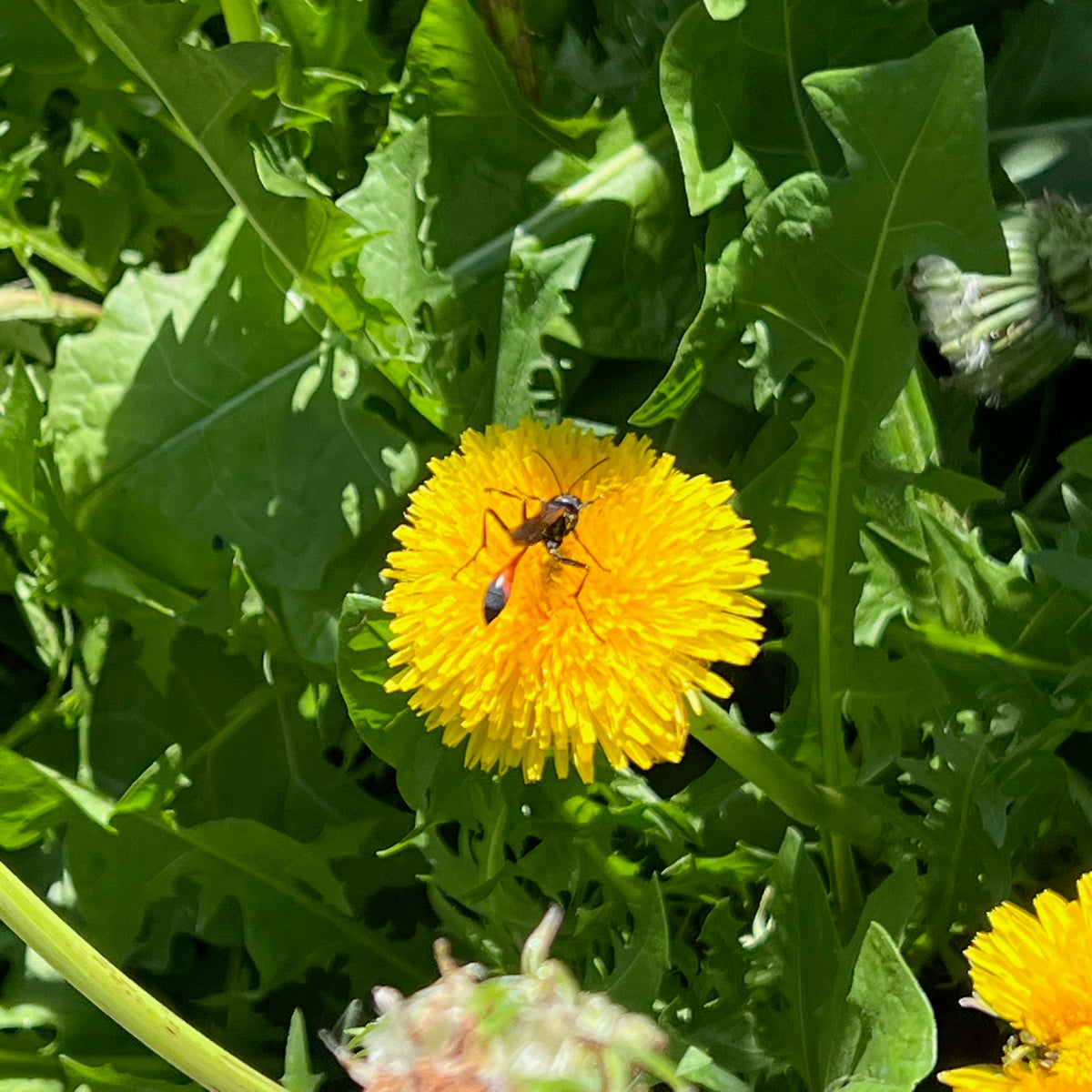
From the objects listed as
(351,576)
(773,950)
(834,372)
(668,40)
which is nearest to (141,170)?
(351,576)

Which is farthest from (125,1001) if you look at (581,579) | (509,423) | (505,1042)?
(509,423)

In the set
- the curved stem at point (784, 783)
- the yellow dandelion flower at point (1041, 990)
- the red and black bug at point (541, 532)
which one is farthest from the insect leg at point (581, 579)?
the yellow dandelion flower at point (1041, 990)

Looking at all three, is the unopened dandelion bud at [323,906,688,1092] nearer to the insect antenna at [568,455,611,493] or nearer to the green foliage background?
the green foliage background

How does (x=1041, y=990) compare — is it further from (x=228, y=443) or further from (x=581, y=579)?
(x=228, y=443)

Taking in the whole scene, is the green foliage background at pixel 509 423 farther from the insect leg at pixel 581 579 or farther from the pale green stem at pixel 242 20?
the insect leg at pixel 581 579

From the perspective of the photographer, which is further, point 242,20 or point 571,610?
point 242,20

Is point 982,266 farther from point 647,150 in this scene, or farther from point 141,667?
point 141,667
